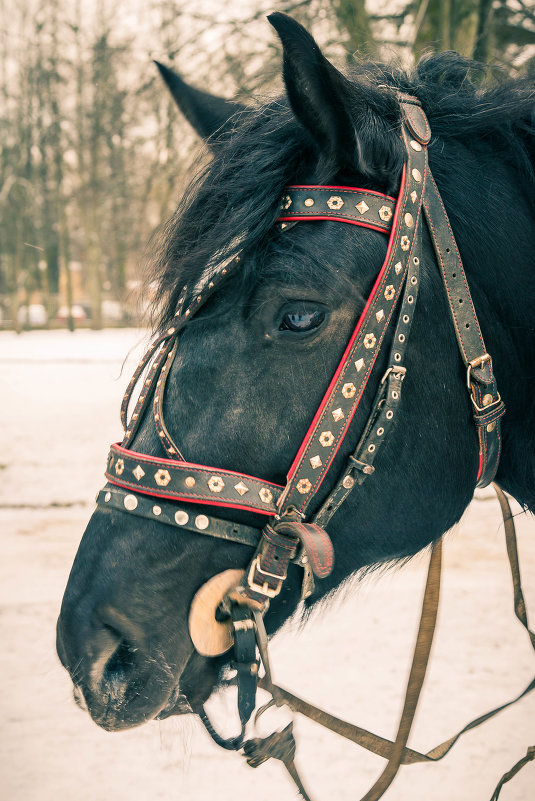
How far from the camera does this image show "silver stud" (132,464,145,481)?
1387 mm

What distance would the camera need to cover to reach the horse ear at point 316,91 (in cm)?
127

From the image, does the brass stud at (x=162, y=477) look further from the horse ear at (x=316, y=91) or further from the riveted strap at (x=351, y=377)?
the horse ear at (x=316, y=91)

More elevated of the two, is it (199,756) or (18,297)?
(199,756)

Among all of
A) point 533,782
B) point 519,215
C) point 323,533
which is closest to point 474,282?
point 519,215

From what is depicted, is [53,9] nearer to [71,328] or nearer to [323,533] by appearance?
[71,328]

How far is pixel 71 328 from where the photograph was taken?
24.8 meters

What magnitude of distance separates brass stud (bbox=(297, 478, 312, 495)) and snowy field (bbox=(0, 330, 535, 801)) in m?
0.42

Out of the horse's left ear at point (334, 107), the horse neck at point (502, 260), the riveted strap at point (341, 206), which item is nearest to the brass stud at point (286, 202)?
the riveted strap at point (341, 206)

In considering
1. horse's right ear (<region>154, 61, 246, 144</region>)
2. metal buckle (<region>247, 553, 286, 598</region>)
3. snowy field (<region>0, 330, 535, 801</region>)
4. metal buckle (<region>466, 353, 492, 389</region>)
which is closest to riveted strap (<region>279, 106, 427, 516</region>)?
metal buckle (<region>247, 553, 286, 598</region>)

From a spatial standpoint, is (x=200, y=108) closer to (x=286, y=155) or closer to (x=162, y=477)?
(x=286, y=155)

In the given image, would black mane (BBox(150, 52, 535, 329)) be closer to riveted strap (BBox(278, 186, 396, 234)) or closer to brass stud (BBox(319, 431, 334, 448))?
riveted strap (BBox(278, 186, 396, 234))

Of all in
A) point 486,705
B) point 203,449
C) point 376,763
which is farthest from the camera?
point 486,705

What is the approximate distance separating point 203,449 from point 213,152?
91cm

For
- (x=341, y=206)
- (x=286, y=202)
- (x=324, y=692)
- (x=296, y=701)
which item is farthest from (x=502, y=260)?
(x=324, y=692)
